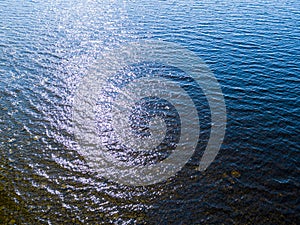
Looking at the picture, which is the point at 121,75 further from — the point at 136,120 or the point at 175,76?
the point at 136,120

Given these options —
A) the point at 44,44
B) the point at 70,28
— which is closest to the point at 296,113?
the point at 44,44

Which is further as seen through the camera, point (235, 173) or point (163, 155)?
point (163, 155)

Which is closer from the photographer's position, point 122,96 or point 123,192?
point 123,192

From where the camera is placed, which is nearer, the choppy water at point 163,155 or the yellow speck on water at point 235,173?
the choppy water at point 163,155

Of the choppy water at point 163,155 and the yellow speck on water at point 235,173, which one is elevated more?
the choppy water at point 163,155

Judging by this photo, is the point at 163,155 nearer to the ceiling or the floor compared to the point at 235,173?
nearer to the ceiling

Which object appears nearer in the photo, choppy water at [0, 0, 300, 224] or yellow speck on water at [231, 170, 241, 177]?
choppy water at [0, 0, 300, 224]

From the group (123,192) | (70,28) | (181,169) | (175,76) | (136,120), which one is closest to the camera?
(123,192)

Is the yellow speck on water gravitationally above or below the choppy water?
below
